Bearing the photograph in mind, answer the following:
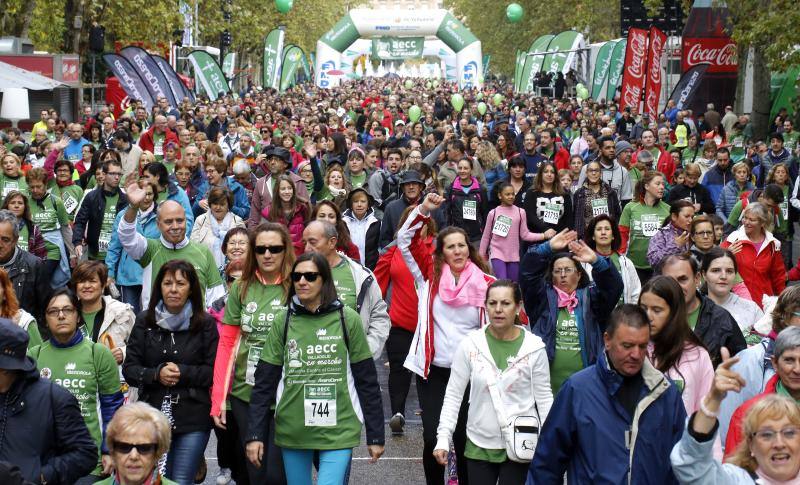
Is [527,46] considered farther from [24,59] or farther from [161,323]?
[161,323]

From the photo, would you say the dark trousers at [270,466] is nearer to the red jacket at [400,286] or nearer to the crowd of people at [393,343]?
the crowd of people at [393,343]

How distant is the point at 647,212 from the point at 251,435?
261 inches

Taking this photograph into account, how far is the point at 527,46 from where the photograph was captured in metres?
74.0

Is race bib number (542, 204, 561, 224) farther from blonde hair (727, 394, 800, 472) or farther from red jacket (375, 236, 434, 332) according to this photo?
blonde hair (727, 394, 800, 472)

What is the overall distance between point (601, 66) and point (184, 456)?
109 feet

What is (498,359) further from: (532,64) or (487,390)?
(532,64)

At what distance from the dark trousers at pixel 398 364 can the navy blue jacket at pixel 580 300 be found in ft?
5.44

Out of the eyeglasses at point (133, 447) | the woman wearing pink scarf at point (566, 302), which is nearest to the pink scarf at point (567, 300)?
the woman wearing pink scarf at point (566, 302)

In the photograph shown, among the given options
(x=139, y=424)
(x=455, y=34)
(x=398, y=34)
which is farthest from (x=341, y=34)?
(x=139, y=424)

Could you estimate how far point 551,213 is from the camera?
12.8 metres

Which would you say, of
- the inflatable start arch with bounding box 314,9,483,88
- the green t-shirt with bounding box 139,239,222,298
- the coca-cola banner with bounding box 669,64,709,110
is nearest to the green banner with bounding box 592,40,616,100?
the coca-cola banner with bounding box 669,64,709,110

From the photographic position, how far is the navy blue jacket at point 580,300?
7.43 m

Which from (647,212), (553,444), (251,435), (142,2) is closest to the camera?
(553,444)

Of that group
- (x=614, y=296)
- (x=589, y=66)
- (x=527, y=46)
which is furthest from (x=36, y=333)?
(x=527, y=46)
